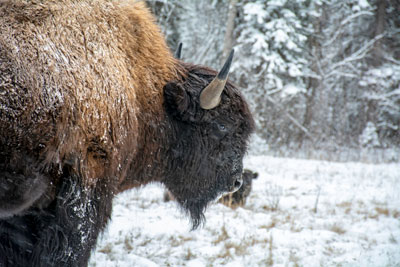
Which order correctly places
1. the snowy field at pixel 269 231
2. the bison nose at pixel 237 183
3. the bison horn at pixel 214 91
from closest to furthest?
the bison horn at pixel 214 91 → the bison nose at pixel 237 183 → the snowy field at pixel 269 231

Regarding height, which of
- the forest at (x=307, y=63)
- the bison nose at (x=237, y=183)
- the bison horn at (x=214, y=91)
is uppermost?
the bison horn at (x=214, y=91)

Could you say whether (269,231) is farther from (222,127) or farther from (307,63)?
(307,63)

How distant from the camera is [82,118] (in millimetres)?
2502

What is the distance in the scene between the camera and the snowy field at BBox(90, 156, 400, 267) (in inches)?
173

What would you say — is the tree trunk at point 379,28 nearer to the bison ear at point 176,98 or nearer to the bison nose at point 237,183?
the bison nose at point 237,183

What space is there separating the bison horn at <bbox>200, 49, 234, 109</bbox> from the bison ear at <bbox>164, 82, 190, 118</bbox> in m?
0.18

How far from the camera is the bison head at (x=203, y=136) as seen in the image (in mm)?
3441

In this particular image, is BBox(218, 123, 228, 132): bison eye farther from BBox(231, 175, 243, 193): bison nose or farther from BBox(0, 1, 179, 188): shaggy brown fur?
BBox(0, 1, 179, 188): shaggy brown fur

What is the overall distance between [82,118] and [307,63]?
14943 mm

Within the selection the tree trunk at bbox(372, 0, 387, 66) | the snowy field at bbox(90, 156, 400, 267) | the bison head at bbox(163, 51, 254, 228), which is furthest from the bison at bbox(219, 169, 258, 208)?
the tree trunk at bbox(372, 0, 387, 66)

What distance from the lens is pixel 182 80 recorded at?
356cm

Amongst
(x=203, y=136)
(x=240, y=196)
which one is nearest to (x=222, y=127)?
(x=203, y=136)

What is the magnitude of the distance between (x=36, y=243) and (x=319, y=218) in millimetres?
4869

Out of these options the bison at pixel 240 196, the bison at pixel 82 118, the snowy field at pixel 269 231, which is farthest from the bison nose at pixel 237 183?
the bison at pixel 240 196
